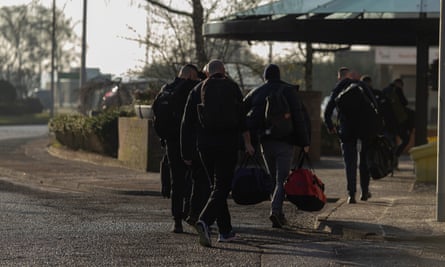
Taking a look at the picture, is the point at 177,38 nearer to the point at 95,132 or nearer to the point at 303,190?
the point at 95,132

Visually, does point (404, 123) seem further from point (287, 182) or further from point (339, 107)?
point (287, 182)

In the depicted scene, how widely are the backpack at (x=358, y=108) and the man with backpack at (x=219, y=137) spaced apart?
402cm

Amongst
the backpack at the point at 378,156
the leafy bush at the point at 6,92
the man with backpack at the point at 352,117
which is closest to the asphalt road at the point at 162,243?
the man with backpack at the point at 352,117

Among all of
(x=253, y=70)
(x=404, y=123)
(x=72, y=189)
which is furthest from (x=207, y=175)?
(x=253, y=70)

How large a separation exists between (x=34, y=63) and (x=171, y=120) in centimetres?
8694

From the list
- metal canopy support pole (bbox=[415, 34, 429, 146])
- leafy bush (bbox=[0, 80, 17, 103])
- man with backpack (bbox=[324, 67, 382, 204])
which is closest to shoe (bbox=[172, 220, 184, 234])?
man with backpack (bbox=[324, 67, 382, 204])

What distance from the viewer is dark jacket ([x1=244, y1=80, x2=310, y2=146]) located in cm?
1270

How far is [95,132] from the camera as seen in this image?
27328 mm

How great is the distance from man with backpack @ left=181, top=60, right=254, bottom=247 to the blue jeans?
81 centimetres

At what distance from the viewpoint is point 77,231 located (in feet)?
41.9

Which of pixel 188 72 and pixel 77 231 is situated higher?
pixel 188 72

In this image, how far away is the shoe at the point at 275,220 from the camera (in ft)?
42.8

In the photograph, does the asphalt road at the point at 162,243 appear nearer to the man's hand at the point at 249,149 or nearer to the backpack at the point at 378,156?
the man's hand at the point at 249,149

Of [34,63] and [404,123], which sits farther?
[34,63]
